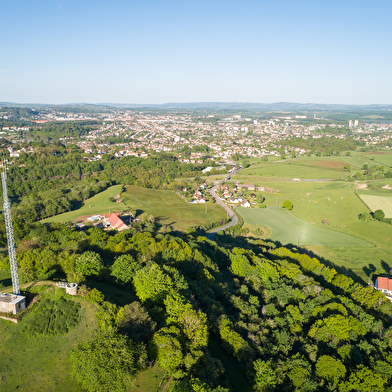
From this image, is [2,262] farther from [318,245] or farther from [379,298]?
[318,245]

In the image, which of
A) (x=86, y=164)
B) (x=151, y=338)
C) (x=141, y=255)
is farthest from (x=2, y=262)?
(x=86, y=164)

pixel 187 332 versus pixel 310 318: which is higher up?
pixel 187 332

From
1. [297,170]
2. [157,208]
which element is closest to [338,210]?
[157,208]

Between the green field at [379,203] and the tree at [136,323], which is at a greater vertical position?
the tree at [136,323]

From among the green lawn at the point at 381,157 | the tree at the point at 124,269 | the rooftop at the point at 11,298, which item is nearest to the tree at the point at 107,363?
the rooftop at the point at 11,298

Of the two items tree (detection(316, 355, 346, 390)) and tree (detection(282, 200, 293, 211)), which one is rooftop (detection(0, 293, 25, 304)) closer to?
tree (detection(316, 355, 346, 390))

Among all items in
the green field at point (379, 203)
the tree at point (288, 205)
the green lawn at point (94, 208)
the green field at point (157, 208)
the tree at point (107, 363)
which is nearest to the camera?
the tree at point (107, 363)

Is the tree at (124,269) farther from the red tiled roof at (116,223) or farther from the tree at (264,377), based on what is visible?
the red tiled roof at (116,223)
